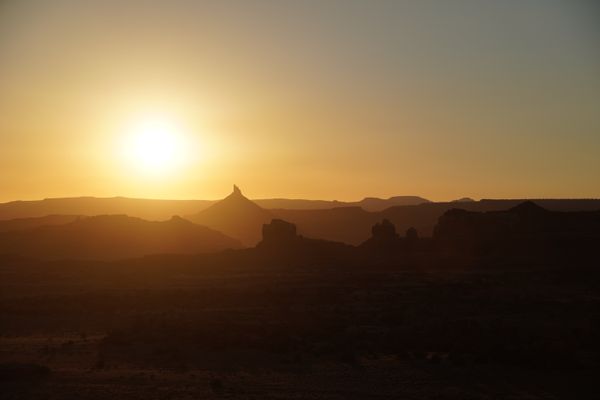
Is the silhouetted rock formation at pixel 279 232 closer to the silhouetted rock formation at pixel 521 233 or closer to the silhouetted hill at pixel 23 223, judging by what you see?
the silhouetted rock formation at pixel 521 233

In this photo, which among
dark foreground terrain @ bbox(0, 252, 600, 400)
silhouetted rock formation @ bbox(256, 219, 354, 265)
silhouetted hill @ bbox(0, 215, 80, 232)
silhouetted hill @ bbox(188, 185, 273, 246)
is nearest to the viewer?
dark foreground terrain @ bbox(0, 252, 600, 400)

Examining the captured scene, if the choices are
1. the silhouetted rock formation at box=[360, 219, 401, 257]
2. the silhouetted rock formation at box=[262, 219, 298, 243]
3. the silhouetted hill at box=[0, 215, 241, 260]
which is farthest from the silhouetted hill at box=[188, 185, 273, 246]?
the silhouetted rock formation at box=[360, 219, 401, 257]

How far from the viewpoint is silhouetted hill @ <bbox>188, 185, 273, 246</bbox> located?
434ft

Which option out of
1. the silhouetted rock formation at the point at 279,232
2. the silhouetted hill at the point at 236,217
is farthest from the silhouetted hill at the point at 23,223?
the silhouetted rock formation at the point at 279,232

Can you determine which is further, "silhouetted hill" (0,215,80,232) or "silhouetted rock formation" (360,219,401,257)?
"silhouetted hill" (0,215,80,232)

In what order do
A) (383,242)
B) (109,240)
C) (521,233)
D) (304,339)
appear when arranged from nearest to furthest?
(304,339), (521,233), (383,242), (109,240)

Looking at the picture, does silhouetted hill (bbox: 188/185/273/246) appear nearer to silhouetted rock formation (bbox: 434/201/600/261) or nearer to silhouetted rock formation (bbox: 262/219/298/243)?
silhouetted rock formation (bbox: 262/219/298/243)

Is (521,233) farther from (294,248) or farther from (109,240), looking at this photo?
(109,240)

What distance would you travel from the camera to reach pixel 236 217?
135 meters

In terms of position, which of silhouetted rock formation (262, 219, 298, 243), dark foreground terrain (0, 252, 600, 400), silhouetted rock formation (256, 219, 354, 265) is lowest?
dark foreground terrain (0, 252, 600, 400)

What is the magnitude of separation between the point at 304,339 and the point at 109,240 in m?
73.7

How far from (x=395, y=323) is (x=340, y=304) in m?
7.98

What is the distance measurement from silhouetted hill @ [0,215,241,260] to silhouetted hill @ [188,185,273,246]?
2685 cm

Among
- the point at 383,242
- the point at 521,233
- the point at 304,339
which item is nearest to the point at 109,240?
the point at 383,242
